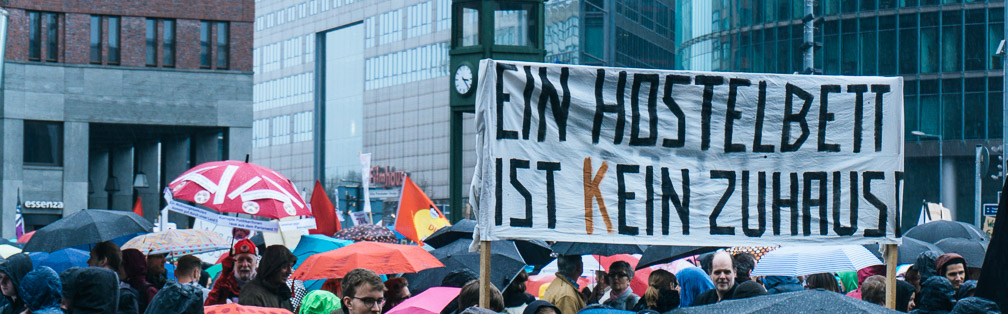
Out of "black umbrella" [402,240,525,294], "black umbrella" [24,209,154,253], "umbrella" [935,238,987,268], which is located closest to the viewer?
"black umbrella" [402,240,525,294]

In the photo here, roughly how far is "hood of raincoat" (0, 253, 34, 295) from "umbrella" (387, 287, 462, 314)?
7.89 ft

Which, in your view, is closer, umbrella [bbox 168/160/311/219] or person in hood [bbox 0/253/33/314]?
person in hood [bbox 0/253/33/314]

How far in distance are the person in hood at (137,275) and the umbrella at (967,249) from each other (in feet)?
23.0

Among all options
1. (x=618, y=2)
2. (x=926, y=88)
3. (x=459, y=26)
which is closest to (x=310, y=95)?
(x=618, y=2)

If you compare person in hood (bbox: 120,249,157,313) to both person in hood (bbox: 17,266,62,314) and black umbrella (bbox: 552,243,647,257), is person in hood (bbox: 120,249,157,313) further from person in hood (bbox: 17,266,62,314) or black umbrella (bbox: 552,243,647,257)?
black umbrella (bbox: 552,243,647,257)

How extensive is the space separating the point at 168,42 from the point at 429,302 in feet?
129

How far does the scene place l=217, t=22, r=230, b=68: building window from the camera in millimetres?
45625

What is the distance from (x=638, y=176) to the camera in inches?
280

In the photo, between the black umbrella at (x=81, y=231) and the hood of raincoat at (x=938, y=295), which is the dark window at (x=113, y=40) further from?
the hood of raincoat at (x=938, y=295)

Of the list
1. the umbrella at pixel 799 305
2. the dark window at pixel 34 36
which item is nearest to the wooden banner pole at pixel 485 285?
the umbrella at pixel 799 305

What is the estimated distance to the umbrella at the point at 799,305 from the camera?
436cm

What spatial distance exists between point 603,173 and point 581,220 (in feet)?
0.95

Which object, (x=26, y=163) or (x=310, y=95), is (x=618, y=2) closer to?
(x=310, y=95)

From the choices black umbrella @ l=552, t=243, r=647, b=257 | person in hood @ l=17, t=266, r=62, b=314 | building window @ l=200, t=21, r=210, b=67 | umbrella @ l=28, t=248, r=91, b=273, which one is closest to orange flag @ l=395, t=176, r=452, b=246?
umbrella @ l=28, t=248, r=91, b=273
